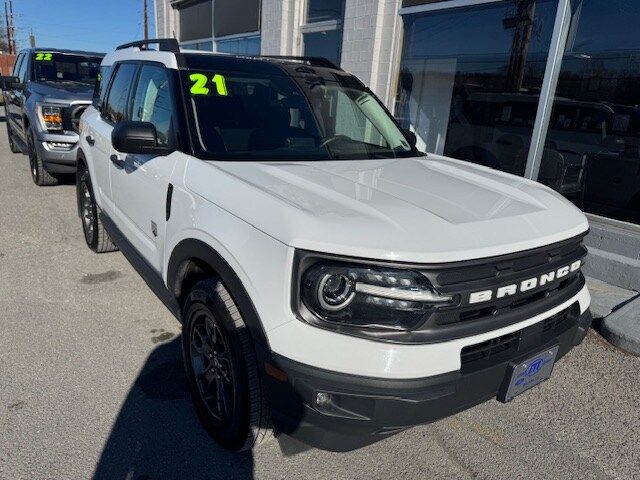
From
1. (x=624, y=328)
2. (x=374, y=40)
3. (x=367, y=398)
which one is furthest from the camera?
(x=374, y=40)

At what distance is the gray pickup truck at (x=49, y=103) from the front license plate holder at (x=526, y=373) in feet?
20.7

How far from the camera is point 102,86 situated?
174 inches

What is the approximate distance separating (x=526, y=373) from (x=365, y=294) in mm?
860

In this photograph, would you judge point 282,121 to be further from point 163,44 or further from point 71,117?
point 71,117

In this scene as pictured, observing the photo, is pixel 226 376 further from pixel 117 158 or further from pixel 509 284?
pixel 117 158

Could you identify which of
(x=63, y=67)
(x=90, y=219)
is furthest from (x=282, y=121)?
(x=63, y=67)

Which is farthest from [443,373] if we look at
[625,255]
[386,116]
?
[625,255]

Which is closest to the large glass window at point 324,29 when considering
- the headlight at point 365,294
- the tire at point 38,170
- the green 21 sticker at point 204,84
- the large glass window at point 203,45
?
the large glass window at point 203,45

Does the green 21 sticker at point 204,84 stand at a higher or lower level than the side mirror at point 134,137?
higher

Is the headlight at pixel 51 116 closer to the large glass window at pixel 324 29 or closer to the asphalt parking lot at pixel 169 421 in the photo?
the asphalt parking lot at pixel 169 421

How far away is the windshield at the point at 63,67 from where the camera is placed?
7660mm

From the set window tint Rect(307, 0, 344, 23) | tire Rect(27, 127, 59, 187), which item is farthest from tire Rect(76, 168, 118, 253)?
window tint Rect(307, 0, 344, 23)

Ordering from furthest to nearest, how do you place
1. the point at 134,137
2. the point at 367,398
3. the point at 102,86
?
1. the point at 102,86
2. the point at 134,137
3. the point at 367,398

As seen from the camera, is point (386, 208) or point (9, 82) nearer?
point (386, 208)
